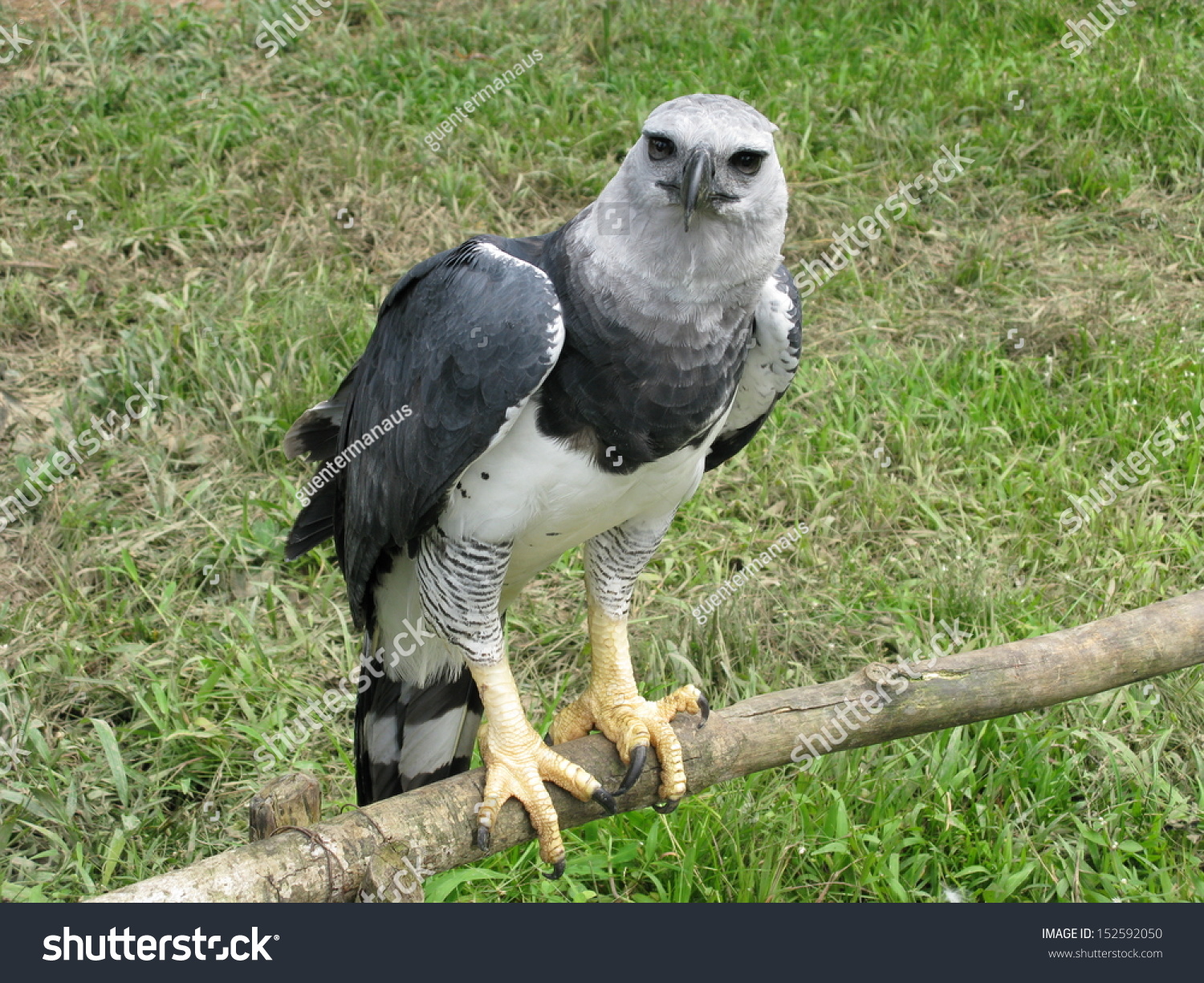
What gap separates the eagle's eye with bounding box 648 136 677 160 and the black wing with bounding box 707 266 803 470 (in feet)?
1.72

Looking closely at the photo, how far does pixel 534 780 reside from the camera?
3176mm

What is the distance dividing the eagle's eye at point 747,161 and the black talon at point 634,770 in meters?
1.63

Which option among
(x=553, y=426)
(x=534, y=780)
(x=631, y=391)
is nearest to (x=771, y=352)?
(x=631, y=391)

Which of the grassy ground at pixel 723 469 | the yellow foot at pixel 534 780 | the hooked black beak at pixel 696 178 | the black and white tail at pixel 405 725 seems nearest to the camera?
the hooked black beak at pixel 696 178

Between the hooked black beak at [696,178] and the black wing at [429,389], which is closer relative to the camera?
the hooked black beak at [696,178]

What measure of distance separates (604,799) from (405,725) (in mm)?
842

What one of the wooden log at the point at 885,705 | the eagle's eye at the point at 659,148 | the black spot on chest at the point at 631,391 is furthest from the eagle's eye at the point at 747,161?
the wooden log at the point at 885,705

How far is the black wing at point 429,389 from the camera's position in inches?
111

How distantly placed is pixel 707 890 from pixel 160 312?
4.28 metres

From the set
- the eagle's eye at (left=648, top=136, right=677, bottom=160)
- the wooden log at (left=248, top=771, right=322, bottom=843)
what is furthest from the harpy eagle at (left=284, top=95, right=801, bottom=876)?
the wooden log at (left=248, top=771, right=322, bottom=843)

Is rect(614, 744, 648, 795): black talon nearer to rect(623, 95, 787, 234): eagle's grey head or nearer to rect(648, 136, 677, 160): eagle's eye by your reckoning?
rect(623, 95, 787, 234): eagle's grey head

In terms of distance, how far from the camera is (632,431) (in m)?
2.88

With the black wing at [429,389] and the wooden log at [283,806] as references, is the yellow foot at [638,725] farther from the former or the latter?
the wooden log at [283,806]

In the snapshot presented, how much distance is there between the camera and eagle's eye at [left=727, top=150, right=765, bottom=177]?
2.71 metres
